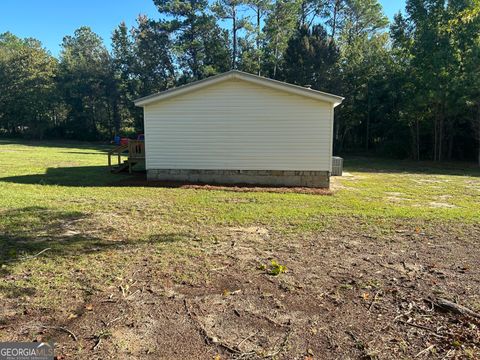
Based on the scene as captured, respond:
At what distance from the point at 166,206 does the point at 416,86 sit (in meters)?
→ 18.4

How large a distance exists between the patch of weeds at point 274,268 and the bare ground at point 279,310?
0.06 meters

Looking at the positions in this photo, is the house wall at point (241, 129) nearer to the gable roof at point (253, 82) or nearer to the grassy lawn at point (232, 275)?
the gable roof at point (253, 82)

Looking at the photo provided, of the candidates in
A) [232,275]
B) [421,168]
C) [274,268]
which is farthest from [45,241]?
[421,168]

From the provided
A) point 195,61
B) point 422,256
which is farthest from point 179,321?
point 195,61

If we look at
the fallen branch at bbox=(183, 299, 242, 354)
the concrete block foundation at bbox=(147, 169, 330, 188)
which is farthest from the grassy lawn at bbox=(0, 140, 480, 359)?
the concrete block foundation at bbox=(147, 169, 330, 188)

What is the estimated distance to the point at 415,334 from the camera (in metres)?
2.80

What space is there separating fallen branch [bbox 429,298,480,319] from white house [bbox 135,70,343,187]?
23.2 feet

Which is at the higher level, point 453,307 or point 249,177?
point 249,177

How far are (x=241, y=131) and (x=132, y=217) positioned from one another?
193 inches

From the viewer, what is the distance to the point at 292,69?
2502cm

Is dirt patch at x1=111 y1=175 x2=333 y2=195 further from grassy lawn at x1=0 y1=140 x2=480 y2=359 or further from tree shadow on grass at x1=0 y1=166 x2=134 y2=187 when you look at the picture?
grassy lawn at x1=0 y1=140 x2=480 y2=359

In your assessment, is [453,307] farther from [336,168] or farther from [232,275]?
[336,168]

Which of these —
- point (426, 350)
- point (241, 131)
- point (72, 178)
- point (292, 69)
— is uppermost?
point (292, 69)

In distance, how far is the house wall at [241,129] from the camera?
10.2 m
